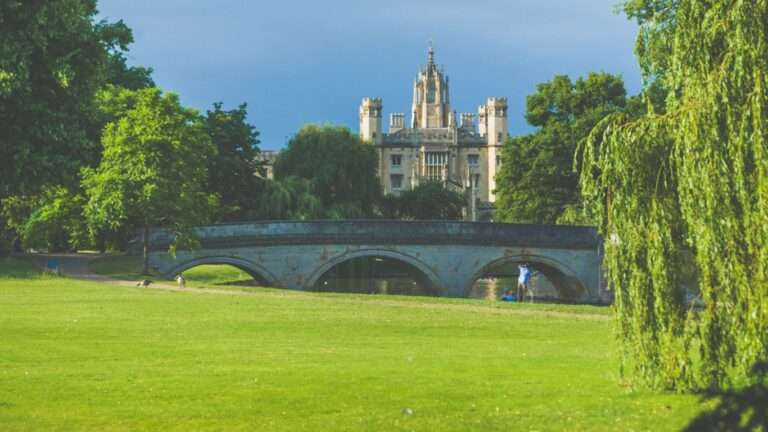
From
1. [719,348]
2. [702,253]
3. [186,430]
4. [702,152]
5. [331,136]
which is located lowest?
[186,430]

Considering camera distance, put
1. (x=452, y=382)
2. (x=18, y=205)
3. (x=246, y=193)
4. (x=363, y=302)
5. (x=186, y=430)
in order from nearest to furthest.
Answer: (x=186, y=430)
(x=452, y=382)
(x=363, y=302)
(x=18, y=205)
(x=246, y=193)

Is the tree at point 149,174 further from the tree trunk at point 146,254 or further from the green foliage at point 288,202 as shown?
the green foliage at point 288,202

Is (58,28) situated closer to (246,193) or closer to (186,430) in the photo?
(186,430)

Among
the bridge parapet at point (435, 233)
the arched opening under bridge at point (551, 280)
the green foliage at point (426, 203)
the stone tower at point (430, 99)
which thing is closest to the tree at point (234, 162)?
the bridge parapet at point (435, 233)

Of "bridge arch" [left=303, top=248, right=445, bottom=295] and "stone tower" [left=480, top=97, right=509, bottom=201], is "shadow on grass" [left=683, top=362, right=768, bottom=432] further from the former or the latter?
"stone tower" [left=480, top=97, right=509, bottom=201]

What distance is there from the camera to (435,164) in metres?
124

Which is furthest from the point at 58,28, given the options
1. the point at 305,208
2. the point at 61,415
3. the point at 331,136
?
the point at 331,136

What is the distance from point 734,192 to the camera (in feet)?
39.1

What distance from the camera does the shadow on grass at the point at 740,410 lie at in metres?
11.0

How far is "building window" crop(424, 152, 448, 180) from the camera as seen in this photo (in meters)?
123

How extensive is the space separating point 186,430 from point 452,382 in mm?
3535

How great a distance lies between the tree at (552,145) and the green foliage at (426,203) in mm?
30920

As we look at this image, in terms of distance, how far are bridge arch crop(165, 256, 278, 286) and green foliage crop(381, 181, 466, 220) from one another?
41.1 m

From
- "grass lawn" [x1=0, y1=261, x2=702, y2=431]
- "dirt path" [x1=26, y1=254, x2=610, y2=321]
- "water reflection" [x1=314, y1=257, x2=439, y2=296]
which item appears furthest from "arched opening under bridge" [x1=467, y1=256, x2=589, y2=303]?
"grass lawn" [x1=0, y1=261, x2=702, y2=431]
